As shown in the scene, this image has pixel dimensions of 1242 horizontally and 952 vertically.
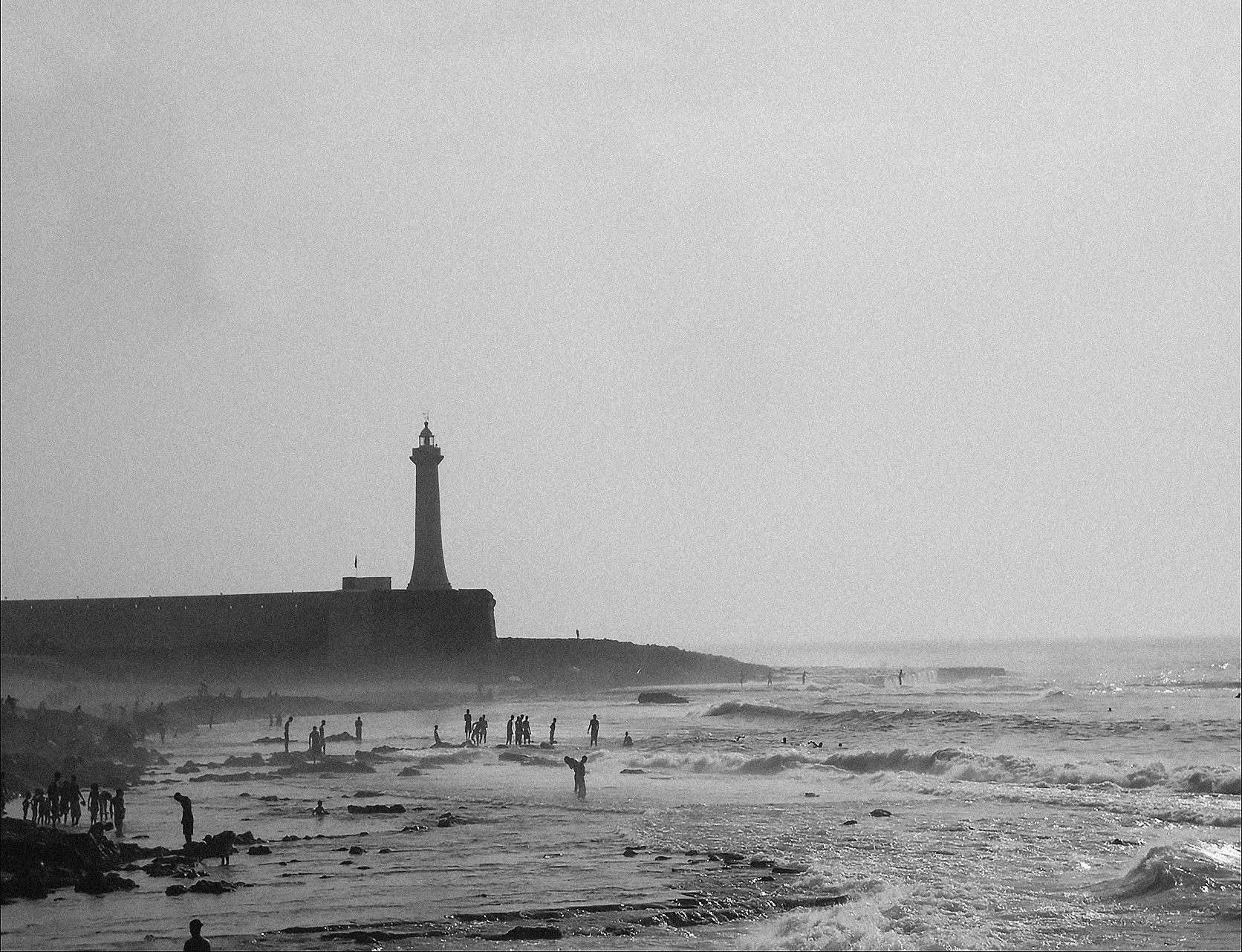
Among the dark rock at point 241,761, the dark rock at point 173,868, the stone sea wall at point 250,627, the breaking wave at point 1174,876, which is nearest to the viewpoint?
the breaking wave at point 1174,876

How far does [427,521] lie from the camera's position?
202ft

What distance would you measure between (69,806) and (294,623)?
1553 inches

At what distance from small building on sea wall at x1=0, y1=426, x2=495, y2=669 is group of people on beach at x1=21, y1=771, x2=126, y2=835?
37678 mm

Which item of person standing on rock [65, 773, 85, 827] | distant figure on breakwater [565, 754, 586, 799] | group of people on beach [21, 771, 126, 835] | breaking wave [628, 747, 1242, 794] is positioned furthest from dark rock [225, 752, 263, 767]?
person standing on rock [65, 773, 85, 827]

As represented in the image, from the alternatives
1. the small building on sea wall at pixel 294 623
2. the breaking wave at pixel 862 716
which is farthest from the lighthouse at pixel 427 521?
the breaking wave at pixel 862 716

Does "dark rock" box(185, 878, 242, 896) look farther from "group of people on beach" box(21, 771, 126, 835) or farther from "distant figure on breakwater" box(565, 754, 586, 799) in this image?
"distant figure on breakwater" box(565, 754, 586, 799)

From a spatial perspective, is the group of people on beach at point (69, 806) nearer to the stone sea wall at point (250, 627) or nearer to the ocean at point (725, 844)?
the ocean at point (725, 844)

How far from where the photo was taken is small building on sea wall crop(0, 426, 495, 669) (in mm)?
56219

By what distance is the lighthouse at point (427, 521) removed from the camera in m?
60.8

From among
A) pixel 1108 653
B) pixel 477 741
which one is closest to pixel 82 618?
pixel 477 741

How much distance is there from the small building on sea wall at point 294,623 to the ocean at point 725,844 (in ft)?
63.7

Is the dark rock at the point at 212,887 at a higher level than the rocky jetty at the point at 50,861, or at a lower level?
lower

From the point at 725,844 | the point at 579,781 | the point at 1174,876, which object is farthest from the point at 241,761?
the point at 1174,876

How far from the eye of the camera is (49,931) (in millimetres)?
12734
